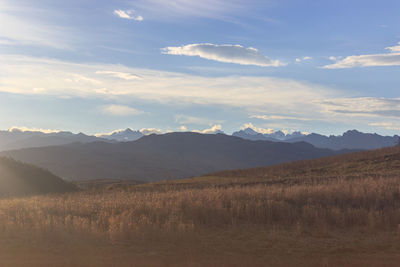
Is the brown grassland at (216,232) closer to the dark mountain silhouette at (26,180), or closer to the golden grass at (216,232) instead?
the golden grass at (216,232)

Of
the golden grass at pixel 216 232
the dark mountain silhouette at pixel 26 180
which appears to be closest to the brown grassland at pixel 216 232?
the golden grass at pixel 216 232

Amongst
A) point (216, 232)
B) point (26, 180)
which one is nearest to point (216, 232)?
point (216, 232)

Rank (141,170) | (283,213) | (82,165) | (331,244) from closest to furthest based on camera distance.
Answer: (331,244) → (283,213) → (82,165) → (141,170)

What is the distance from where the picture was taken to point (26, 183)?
3597cm

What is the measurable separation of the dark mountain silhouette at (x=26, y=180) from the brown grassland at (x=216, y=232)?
22189mm

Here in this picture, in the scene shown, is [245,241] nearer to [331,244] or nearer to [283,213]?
[331,244]

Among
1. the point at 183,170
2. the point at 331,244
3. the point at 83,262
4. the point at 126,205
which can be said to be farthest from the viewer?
the point at 183,170

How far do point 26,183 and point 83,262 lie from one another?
31666 mm

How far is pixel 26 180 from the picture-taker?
3638 cm

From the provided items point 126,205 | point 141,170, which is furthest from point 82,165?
point 126,205

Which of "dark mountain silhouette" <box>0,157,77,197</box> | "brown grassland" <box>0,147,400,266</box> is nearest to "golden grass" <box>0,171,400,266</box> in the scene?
"brown grassland" <box>0,147,400,266</box>

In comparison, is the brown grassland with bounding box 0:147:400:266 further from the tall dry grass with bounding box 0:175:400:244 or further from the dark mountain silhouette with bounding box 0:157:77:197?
the dark mountain silhouette with bounding box 0:157:77:197

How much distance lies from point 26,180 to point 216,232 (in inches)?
1226

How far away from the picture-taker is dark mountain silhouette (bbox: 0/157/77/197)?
3398cm
